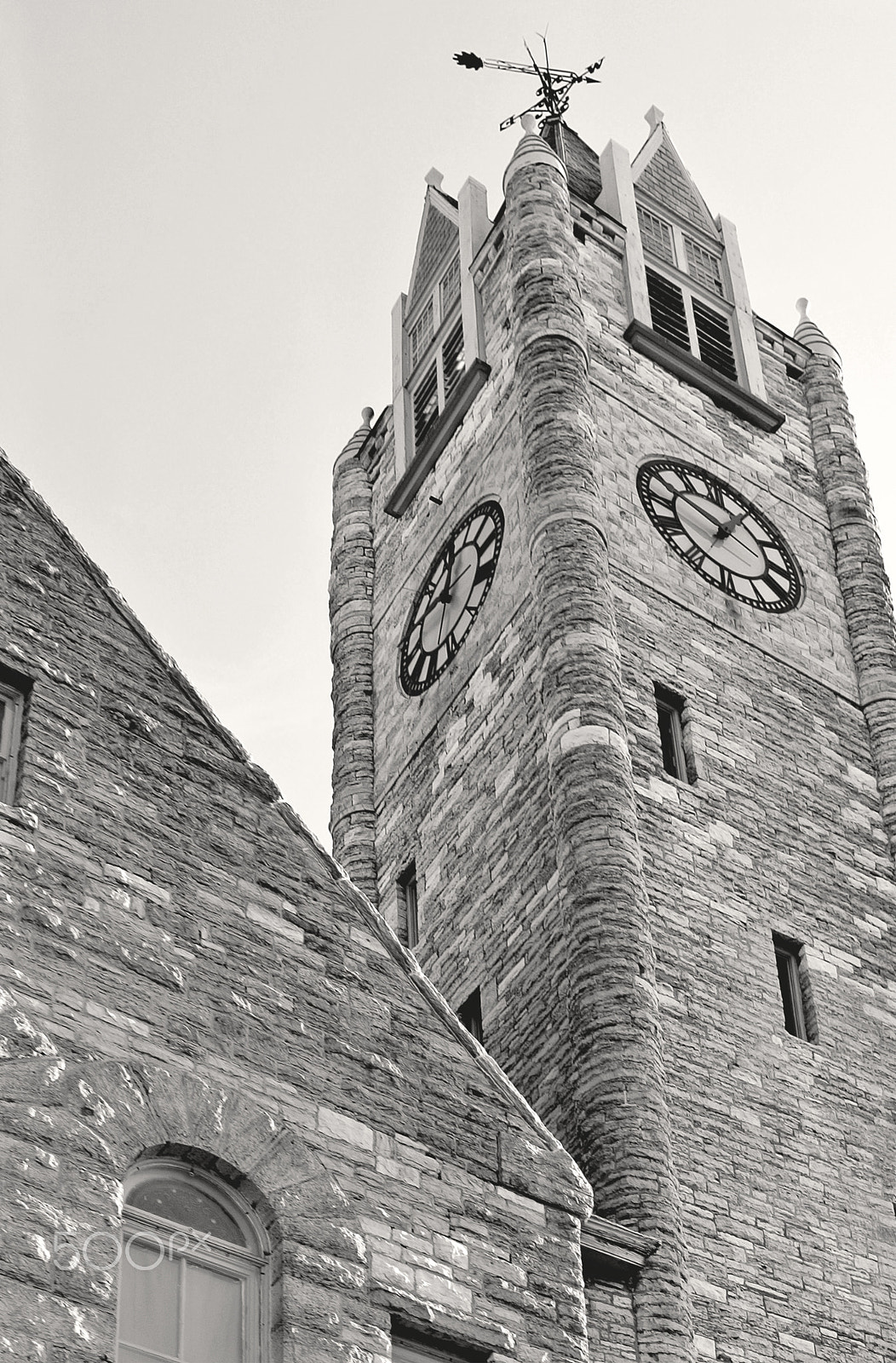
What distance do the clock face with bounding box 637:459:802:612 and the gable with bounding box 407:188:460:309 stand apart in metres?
6.82

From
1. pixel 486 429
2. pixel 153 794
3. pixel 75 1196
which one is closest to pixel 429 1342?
pixel 75 1196

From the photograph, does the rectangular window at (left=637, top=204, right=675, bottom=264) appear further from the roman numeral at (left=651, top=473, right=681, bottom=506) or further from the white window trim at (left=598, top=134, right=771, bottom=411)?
the roman numeral at (left=651, top=473, right=681, bottom=506)

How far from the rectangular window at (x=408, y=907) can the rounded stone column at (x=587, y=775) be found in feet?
11.8

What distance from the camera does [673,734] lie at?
23719 millimetres

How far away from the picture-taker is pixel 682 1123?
64.2ft

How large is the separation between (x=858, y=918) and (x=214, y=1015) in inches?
486

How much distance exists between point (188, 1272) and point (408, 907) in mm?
14023

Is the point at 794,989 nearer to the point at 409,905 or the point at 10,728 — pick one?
the point at 409,905

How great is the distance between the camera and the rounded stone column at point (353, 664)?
89.8 ft

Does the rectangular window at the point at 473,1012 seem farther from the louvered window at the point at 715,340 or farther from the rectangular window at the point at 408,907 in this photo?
the louvered window at the point at 715,340

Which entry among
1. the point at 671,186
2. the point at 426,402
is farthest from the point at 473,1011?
the point at 671,186

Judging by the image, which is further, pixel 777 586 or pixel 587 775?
pixel 777 586

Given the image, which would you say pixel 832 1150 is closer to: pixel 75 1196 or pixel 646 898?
pixel 646 898

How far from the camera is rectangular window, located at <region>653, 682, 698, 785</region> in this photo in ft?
76.6
